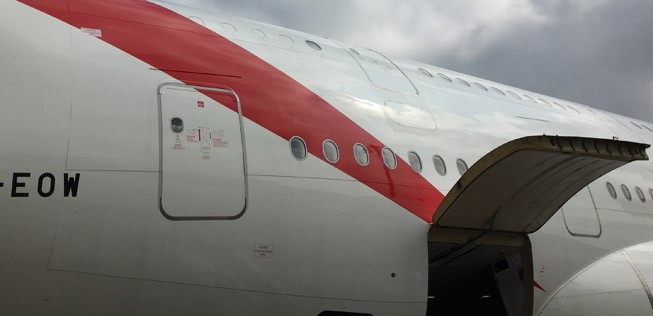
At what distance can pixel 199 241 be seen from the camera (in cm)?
499

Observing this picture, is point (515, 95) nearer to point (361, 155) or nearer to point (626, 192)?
point (626, 192)

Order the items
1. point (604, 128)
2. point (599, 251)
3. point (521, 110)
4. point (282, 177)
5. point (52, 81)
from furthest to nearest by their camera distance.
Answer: point (604, 128) → point (521, 110) → point (599, 251) → point (282, 177) → point (52, 81)

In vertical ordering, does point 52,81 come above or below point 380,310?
above

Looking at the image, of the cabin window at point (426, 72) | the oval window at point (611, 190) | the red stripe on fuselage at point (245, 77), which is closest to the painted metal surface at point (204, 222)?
the red stripe on fuselage at point (245, 77)

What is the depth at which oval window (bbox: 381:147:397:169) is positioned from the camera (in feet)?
20.5

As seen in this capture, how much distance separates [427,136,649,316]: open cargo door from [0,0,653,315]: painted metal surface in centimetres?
25

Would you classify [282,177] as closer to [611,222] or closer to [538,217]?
[538,217]

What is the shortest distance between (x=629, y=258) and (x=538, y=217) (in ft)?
5.40

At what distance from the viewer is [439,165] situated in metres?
6.75

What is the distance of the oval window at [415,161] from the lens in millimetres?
6477

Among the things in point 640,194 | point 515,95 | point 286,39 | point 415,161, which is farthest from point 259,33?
point 640,194

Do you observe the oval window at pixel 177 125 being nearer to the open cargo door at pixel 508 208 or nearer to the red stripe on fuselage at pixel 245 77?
the red stripe on fuselage at pixel 245 77

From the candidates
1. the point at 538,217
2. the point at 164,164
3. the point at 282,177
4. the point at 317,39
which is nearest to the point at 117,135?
the point at 164,164

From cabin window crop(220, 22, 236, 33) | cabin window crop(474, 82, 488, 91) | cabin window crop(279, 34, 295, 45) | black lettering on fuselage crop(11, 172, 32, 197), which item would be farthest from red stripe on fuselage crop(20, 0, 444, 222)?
cabin window crop(474, 82, 488, 91)
